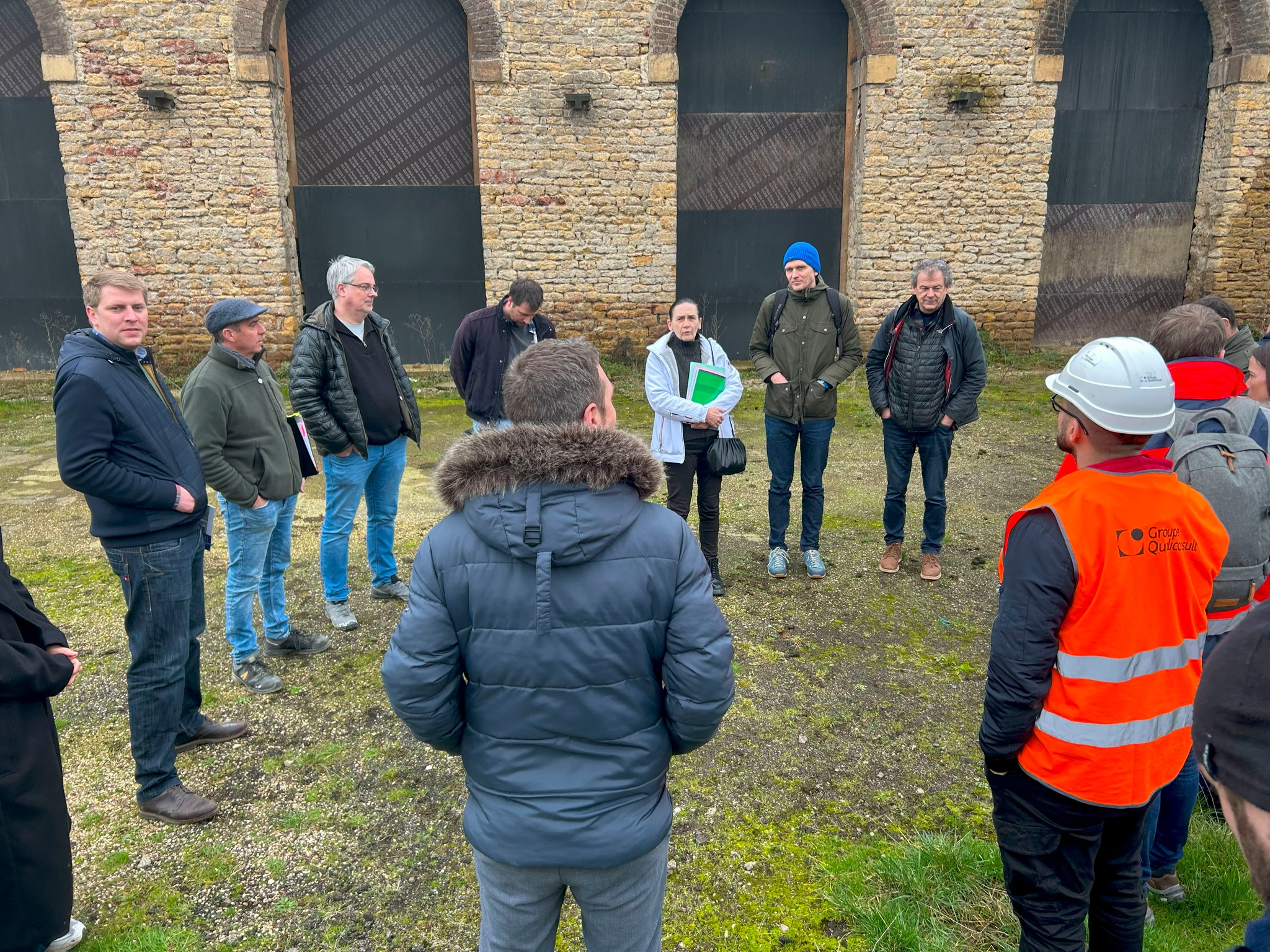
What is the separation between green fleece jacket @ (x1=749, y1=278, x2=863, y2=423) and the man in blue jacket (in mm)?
3458

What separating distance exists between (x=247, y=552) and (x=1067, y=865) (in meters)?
3.48

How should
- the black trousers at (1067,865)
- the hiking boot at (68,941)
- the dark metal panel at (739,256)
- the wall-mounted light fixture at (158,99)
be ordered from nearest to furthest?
the black trousers at (1067,865) → the hiking boot at (68,941) → the wall-mounted light fixture at (158,99) → the dark metal panel at (739,256)

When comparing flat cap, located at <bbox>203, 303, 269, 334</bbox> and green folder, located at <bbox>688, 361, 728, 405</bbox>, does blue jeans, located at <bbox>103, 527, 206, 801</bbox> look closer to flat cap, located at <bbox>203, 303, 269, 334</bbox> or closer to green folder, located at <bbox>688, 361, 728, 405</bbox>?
flat cap, located at <bbox>203, 303, 269, 334</bbox>

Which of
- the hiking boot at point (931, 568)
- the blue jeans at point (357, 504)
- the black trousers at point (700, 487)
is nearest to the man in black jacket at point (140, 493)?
the blue jeans at point (357, 504)

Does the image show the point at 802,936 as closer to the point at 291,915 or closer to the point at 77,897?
the point at 291,915

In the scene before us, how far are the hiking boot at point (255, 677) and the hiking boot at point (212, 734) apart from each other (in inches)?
12.2

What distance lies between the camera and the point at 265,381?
13.2ft

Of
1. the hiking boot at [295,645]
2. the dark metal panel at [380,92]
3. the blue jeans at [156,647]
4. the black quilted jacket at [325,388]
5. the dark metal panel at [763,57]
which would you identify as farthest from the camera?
the dark metal panel at [763,57]

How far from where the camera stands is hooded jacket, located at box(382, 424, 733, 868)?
71.0 inches

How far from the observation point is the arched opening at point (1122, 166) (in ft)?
37.6

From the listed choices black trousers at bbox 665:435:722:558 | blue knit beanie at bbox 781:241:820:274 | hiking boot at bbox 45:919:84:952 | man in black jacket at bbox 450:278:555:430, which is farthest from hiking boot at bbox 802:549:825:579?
hiking boot at bbox 45:919:84:952

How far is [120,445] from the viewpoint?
3.14 metres

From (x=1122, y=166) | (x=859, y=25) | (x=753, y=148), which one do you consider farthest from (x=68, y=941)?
(x=1122, y=166)

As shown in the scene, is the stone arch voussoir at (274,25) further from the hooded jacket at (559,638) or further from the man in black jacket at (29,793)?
the hooded jacket at (559,638)
